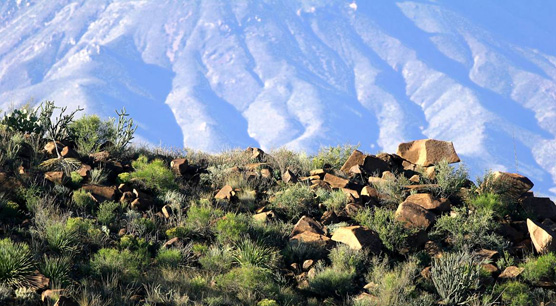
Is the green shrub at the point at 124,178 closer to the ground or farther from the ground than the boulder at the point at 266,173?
farther from the ground

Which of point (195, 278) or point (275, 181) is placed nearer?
point (195, 278)

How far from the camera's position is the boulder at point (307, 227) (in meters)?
10.1

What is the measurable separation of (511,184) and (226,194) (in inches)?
217

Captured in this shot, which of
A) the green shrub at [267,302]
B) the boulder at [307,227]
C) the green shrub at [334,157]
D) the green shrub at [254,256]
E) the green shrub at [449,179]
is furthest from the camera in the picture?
the green shrub at [334,157]

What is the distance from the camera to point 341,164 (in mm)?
13852

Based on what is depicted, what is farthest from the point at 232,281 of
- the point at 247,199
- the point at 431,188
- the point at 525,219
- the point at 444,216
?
the point at 525,219

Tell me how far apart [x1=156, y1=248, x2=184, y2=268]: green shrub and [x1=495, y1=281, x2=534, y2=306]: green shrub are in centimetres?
452

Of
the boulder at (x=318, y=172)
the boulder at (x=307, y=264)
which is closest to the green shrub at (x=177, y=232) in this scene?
the boulder at (x=307, y=264)

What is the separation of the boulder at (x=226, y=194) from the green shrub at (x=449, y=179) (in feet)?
12.8

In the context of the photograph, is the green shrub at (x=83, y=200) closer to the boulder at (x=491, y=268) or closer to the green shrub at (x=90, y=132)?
the green shrub at (x=90, y=132)

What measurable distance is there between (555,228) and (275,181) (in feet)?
17.3

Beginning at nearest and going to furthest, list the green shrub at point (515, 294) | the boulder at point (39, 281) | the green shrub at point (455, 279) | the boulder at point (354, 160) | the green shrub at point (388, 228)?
the boulder at point (39, 281), the green shrub at point (455, 279), the green shrub at point (515, 294), the green shrub at point (388, 228), the boulder at point (354, 160)

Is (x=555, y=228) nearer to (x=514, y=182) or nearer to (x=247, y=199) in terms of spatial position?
(x=514, y=182)

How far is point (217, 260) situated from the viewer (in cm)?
880
